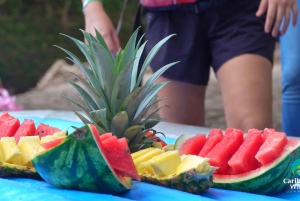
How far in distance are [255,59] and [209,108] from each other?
8.72ft

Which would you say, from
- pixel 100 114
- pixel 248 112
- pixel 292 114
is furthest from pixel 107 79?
pixel 292 114

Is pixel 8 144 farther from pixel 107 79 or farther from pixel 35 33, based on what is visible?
pixel 35 33

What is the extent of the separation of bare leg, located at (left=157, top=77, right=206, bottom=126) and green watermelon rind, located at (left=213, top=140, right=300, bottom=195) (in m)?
1.02

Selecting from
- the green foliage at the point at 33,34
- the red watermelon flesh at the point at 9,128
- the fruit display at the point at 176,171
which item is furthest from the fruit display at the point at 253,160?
the green foliage at the point at 33,34

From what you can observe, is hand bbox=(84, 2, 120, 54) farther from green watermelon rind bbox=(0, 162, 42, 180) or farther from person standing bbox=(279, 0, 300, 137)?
person standing bbox=(279, 0, 300, 137)

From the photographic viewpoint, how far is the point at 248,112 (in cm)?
195

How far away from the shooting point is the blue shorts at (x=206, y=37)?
207 cm

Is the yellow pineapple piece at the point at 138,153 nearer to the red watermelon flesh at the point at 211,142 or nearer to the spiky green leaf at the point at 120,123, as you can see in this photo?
the spiky green leaf at the point at 120,123

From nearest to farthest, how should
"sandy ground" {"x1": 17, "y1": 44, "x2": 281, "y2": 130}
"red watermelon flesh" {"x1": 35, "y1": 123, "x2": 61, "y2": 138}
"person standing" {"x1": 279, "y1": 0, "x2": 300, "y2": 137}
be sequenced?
"red watermelon flesh" {"x1": 35, "y1": 123, "x2": 61, "y2": 138}, "person standing" {"x1": 279, "y1": 0, "x2": 300, "y2": 137}, "sandy ground" {"x1": 17, "y1": 44, "x2": 281, "y2": 130}

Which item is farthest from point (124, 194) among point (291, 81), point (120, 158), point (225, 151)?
point (291, 81)

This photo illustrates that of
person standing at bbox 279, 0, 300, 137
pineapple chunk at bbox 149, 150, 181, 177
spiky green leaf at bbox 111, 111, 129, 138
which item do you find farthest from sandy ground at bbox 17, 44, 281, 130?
pineapple chunk at bbox 149, 150, 181, 177

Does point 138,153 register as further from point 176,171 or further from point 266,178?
point 266,178

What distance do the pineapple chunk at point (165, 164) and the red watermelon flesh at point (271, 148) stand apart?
0.23 meters

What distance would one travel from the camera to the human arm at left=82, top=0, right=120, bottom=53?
200cm
